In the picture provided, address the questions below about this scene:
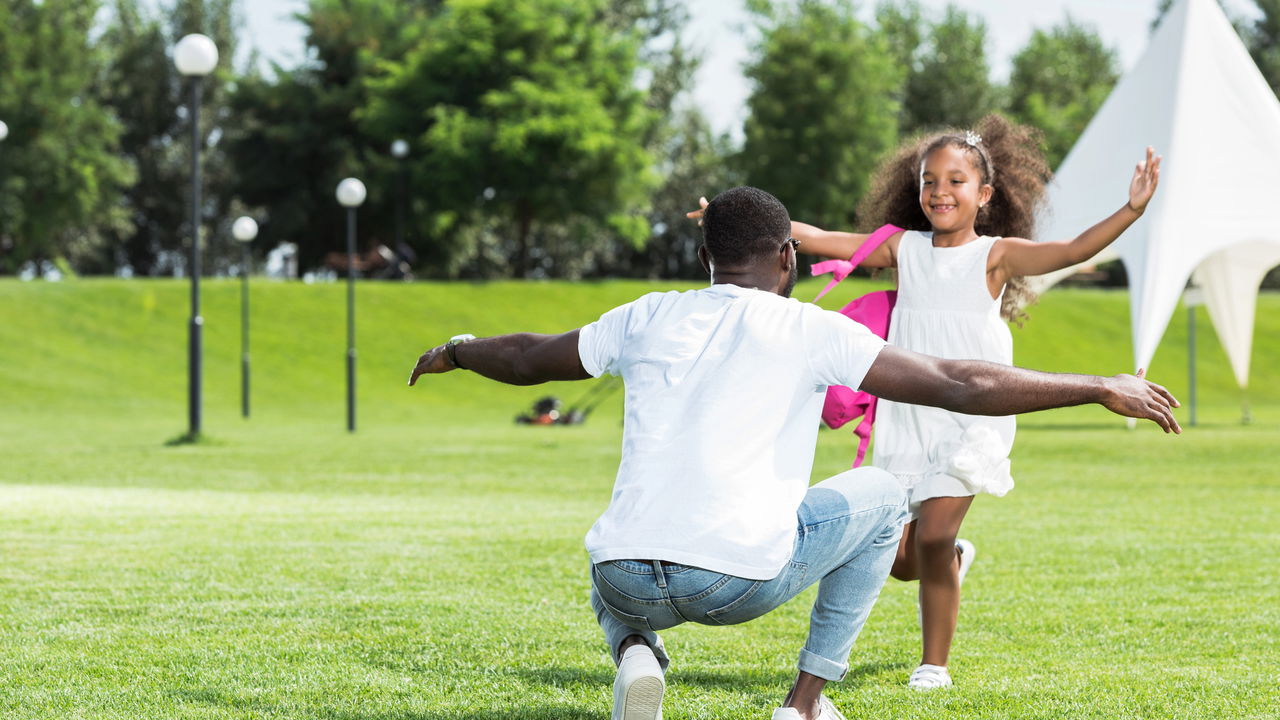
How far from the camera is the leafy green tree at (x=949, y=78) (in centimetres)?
6378

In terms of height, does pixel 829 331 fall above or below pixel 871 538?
above

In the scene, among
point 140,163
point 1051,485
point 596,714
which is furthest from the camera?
A: point 140,163

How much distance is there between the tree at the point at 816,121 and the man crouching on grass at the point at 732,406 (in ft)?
164

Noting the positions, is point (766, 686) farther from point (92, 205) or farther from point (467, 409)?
point (92, 205)

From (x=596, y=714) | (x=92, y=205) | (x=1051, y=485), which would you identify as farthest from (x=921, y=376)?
(x=92, y=205)

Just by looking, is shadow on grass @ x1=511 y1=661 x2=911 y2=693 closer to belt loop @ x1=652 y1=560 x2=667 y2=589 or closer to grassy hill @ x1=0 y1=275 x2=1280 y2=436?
belt loop @ x1=652 y1=560 x2=667 y2=589

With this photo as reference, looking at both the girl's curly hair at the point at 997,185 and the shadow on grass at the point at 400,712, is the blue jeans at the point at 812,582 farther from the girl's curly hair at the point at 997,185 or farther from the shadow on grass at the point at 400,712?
the girl's curly hair at the point at 997,185

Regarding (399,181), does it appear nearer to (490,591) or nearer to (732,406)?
(490,591)

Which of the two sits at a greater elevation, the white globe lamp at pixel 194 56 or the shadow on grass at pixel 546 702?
the white globe lamp at pixel 194 56

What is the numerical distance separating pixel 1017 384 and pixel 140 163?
62288 millimetres

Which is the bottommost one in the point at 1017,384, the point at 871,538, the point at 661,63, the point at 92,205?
the point at 871,538

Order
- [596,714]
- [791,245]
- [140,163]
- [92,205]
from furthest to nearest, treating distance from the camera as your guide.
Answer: [140,163], [92,205], [596,714], [791,245]

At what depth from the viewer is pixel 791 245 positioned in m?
3.44

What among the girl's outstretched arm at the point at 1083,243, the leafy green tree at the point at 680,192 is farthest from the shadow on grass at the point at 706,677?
the leafy green tree at the point at 680,192
